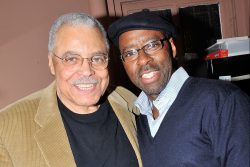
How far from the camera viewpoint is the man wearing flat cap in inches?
52.2

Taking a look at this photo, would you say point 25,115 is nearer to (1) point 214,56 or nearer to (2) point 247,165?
(2) point 247,165

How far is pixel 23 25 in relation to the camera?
2.40 meters

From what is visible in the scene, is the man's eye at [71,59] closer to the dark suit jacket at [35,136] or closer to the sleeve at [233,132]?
the dark suit jacket at [35,136]

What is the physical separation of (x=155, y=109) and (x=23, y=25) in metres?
1.32

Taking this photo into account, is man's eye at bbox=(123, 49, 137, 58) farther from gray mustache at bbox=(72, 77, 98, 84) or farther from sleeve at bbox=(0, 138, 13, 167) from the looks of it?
sleeve at bbox=(0, 138, 13, 167)

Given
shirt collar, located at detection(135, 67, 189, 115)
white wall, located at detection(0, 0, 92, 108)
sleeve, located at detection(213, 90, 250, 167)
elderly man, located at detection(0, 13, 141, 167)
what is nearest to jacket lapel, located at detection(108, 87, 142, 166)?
elderly man, located at detection(0, 13, 141, 167)

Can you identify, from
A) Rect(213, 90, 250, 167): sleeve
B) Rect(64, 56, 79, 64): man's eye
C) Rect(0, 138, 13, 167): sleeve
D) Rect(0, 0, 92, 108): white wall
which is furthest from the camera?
Rect(0, 0, 92, 108): white wall

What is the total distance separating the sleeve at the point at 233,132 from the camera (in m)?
1.28

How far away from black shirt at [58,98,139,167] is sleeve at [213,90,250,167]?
0.50m

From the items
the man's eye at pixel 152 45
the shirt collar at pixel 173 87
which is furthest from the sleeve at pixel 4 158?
the man's eye at pixel 152 45

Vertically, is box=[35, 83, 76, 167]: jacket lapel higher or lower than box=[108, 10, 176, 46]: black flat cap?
lower

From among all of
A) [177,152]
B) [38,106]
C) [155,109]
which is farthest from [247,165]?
[38,106]

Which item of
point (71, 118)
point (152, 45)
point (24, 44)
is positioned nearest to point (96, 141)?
point (71, 118)

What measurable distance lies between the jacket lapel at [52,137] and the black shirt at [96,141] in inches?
2.5
